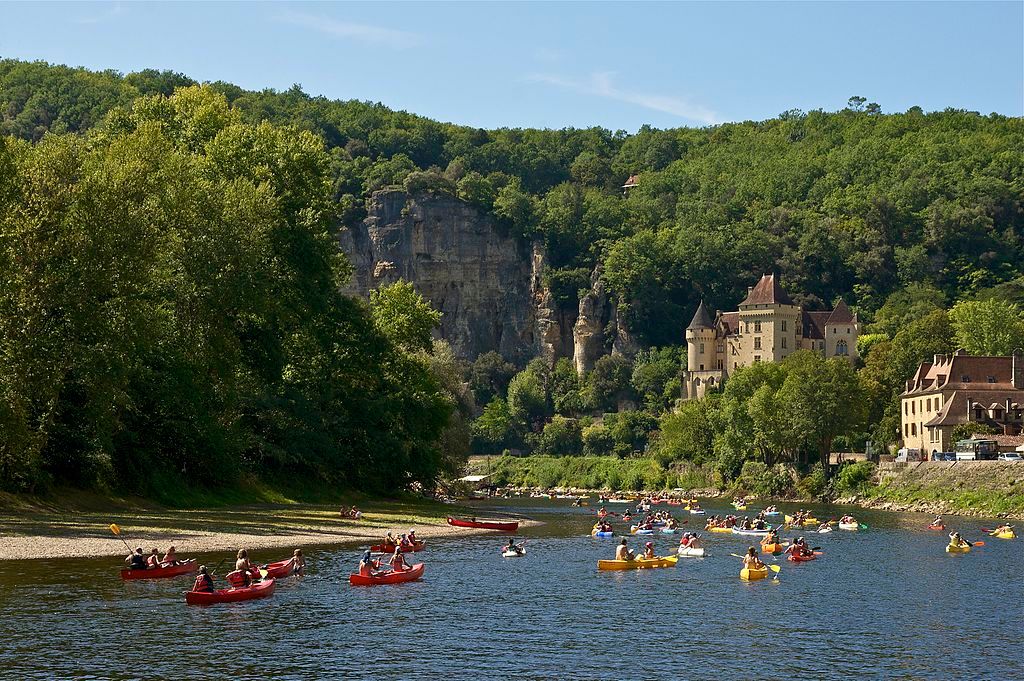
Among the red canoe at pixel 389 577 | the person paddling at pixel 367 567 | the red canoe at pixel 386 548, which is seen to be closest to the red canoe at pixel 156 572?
the red canoe at pixel 389 577

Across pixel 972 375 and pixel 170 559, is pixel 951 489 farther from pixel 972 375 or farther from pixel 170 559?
pixel 170 559

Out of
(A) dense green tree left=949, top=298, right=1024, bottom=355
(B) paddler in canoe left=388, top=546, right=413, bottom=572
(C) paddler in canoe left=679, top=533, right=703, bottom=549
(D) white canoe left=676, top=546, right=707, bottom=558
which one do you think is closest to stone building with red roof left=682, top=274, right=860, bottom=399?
(A) dense green tree left=949, top=298, right=1024, bottom=355

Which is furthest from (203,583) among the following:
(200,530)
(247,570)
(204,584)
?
(200,530)

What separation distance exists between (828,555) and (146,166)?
3965 centimetres

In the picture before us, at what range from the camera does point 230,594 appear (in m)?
46.8

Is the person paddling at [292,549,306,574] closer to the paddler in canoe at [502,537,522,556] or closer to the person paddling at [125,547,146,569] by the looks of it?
the person paddling at [125,547,146,569]

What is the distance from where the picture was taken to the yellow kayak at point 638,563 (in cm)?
6184

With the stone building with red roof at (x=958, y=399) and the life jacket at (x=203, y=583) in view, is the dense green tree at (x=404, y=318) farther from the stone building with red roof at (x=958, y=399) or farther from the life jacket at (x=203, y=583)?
the life jacket at (x=203, y=583)

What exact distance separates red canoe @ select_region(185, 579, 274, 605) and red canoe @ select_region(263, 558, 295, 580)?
264cm

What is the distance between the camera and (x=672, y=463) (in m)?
162

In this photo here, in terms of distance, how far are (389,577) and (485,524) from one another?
2781 centimetres

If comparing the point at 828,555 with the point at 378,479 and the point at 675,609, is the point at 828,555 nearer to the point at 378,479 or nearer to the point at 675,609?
the point at 675,609

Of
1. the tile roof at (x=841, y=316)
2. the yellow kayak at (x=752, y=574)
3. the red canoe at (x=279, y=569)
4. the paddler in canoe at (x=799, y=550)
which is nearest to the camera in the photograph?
the red canoe at (x=279, y=569)

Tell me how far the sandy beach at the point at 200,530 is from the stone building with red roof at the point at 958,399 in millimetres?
65395
